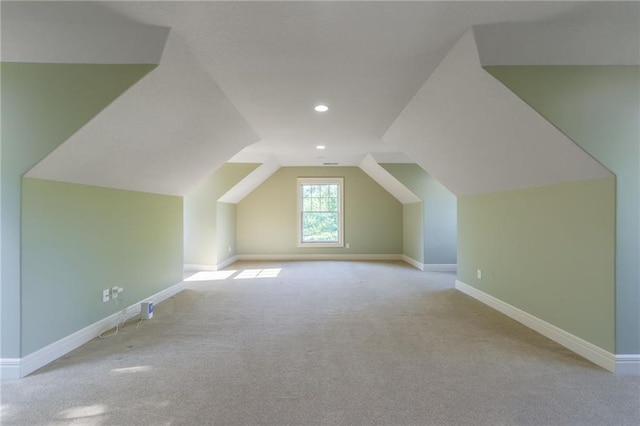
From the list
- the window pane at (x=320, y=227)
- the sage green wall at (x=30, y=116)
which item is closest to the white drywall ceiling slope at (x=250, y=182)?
the window pane at (x=320, y=227)

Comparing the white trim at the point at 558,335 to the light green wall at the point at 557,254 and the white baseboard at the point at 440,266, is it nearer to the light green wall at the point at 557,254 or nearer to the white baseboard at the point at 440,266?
the light green wall at the point at 557,254

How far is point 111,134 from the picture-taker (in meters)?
2.58

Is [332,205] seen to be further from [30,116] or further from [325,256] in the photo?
[30,116]

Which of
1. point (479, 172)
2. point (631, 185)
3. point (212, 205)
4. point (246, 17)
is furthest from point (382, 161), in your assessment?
point (246, 17)

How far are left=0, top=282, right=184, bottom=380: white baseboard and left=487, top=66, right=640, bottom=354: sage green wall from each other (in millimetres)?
3989

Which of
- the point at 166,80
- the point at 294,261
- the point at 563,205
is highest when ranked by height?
the point at 166,80

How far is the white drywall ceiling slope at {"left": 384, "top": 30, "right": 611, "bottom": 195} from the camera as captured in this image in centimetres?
243

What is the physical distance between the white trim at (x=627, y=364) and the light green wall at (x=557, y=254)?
3.7 inches

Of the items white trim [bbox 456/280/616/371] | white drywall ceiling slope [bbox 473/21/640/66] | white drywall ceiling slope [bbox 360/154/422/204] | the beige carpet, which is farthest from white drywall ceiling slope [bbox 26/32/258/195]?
white trim [bbox 456/280/616/371]

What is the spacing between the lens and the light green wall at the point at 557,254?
8.00 ft

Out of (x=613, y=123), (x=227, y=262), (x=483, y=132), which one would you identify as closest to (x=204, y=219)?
(x=227, y=262)

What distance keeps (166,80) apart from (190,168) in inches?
74.6

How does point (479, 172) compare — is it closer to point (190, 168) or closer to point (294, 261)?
point (190, 168)

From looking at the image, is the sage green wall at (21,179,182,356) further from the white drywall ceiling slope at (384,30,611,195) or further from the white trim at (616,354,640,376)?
the white trim at (616,354,640,376)
